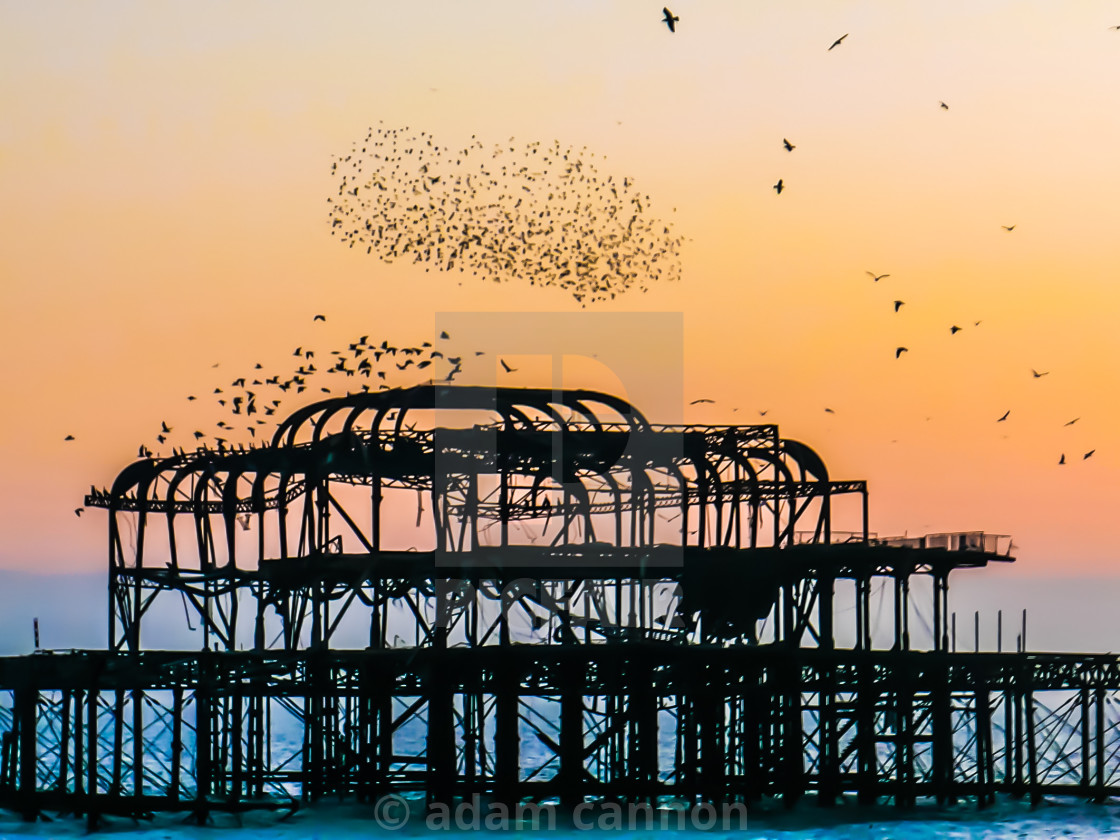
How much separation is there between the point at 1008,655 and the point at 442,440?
58.2ft

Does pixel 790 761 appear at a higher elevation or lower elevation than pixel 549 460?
lower

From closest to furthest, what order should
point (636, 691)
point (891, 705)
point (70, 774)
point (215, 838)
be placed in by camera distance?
point (215, 838) < point (636, 691) < point (891, 705) < point (70, 774)

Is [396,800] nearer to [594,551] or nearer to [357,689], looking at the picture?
[357,689]

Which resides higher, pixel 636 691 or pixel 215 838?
pixel 636 691

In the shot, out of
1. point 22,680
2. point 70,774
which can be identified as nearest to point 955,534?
point 22,680

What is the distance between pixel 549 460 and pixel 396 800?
10.8 m

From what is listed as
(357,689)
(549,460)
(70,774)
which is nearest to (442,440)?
(549,460)

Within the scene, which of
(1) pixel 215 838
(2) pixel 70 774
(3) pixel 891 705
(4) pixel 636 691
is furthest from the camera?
(2) pixel 70 774

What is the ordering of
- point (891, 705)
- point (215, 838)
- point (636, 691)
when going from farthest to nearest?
point (891, 705) < point (636, 691) < point (215, 838)

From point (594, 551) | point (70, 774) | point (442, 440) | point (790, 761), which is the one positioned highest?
point (442, 440)

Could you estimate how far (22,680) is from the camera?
47.5 meters

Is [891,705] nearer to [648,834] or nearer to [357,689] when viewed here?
[648,834]

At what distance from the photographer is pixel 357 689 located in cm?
4903

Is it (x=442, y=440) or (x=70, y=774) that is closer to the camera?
(x=442, y=440)
